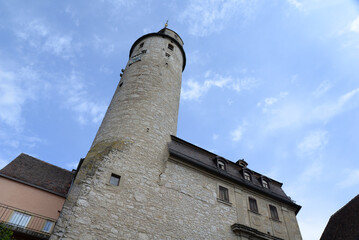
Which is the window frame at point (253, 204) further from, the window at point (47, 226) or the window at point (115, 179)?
the window at point (47, 226)

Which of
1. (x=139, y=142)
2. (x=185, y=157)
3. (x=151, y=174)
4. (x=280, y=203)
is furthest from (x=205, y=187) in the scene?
(x=280, y=203)

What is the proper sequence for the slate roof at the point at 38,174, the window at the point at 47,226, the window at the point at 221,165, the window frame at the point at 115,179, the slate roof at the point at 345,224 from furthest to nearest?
the window at the point at 221,165 → the slate roof at the point at 345,224 → the slate roof at the point at 38,174 → the window frame at the point at 115,179 → the window at the point at 47,226

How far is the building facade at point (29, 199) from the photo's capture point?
372 inches

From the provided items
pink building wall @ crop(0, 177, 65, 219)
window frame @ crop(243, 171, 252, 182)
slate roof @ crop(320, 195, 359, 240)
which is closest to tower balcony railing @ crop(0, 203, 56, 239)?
pink building wall @ crop(0, 177, 65, 219)

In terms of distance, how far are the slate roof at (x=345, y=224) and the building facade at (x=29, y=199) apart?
50.8 ft

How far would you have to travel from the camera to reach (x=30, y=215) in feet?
32.7

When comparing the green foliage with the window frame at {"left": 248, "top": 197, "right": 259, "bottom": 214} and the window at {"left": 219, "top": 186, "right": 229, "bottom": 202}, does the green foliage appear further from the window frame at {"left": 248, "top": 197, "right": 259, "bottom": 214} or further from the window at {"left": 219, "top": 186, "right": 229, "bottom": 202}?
the window frame at {"left": 248, "top": 197, "right": 259, "bottom": 214}

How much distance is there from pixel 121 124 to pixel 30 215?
18.6 ft

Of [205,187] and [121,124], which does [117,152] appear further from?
[205,187]

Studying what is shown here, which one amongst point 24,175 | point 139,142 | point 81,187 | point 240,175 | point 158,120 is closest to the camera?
point 81,187

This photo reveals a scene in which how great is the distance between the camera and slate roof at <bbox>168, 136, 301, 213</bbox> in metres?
13.5

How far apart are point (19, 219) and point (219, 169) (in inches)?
385

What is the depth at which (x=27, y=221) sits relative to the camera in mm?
9750

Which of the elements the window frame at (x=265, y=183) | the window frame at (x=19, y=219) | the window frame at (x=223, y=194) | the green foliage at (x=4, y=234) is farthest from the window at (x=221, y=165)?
the green foliage at (x=4, y=234)
